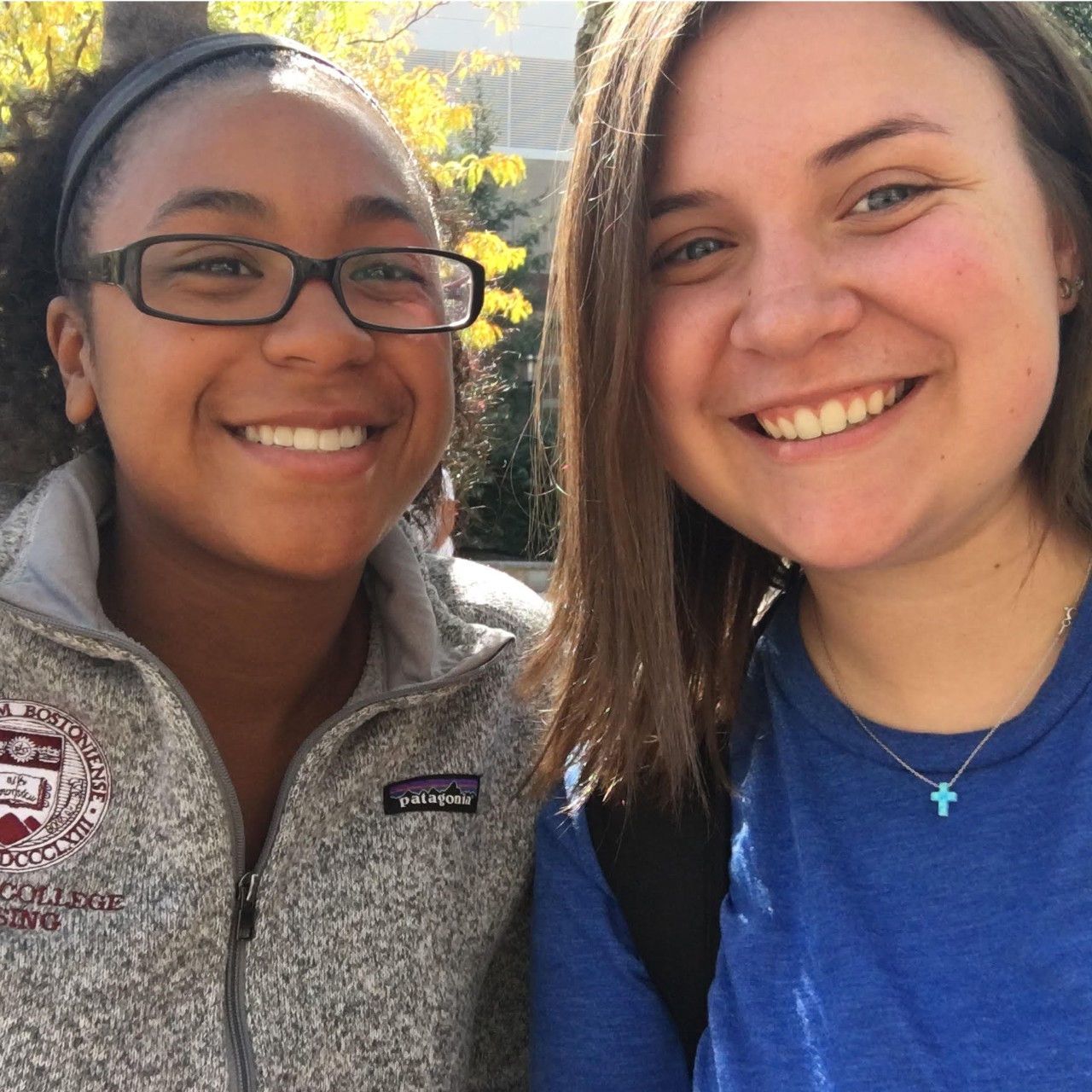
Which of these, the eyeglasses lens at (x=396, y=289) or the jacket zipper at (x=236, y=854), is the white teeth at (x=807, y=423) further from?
the jacket zipper at (x=236, y=854)

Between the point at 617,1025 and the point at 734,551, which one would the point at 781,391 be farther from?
the point at 617,1025

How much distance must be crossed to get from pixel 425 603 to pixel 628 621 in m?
0.44

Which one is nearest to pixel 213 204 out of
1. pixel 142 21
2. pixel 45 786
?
pixel 45 786

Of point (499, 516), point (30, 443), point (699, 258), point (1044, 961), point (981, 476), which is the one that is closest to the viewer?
point (1044, 961)

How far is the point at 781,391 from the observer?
5.00ft

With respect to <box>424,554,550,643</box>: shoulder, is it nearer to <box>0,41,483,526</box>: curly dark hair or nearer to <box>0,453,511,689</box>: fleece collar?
<box>0,453,511,689</box>: fleece collar

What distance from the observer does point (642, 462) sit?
1727 millimetres

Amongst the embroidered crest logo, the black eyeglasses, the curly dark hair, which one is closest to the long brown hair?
the black eyeglasses

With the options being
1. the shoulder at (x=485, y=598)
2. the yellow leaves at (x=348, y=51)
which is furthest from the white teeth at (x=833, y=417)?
the yellow leaves at (x=348, y=51)

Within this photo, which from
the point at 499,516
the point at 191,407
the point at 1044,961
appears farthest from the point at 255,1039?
the point at 499,516

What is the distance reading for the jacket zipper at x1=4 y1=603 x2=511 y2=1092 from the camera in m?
1.62

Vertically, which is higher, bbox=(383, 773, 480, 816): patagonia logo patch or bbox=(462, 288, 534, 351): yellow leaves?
bbox=(462, 288, 534, 351): yellow leaves

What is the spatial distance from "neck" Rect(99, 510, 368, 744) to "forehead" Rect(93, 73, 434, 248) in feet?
1.82

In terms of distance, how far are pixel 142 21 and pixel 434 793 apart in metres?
2.31
